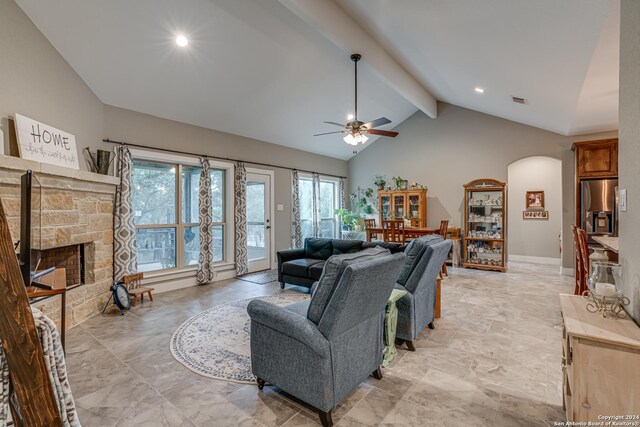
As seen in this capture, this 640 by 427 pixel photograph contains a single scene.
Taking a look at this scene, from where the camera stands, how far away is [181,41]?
3713 millimetres

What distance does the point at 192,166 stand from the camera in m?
5.38

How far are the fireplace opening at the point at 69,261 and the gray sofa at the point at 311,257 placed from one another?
2648mm

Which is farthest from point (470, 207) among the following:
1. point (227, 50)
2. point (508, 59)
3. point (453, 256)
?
point (227, 50)

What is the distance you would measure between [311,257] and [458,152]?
438 centimetres

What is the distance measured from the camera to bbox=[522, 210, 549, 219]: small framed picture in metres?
7.39

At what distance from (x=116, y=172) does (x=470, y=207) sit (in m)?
6.63

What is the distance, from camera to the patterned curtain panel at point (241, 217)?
5.85 metres

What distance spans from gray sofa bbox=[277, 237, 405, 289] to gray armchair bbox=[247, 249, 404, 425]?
7.56 ft

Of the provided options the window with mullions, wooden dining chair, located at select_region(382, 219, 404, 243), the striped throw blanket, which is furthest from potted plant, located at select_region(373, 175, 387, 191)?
the striped throw blanket

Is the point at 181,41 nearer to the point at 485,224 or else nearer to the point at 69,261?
the point at 69,261

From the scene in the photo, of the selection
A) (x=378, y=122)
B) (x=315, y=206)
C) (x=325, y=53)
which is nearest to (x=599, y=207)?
(x=378, y=122)

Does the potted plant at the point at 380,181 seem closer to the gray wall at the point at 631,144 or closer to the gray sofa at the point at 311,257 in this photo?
the gray sofa at the point at 311,257

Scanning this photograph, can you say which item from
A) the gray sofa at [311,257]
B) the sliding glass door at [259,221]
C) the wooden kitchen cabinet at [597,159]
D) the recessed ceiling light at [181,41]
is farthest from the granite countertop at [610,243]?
the sliding glass door at [259,221]

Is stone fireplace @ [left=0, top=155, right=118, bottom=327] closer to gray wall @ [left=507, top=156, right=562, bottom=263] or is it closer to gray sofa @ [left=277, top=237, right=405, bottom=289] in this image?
gray sofa @ [left=277, top=237, right=405, bottom=289]
